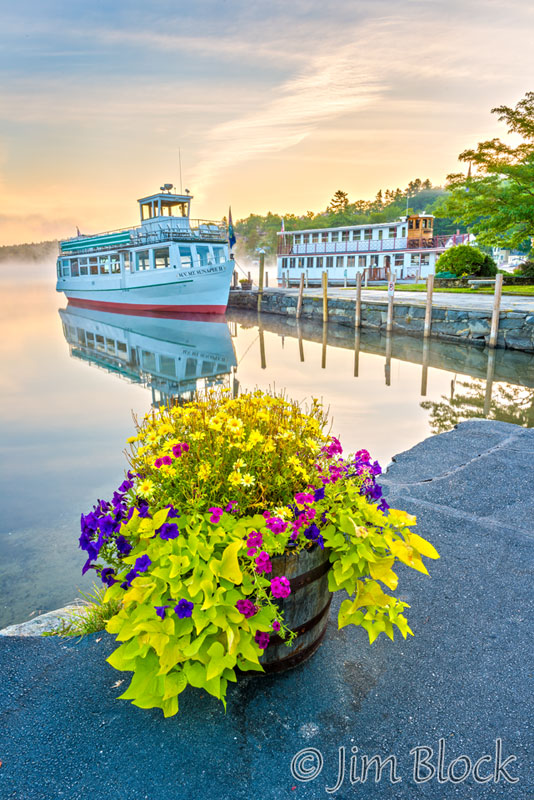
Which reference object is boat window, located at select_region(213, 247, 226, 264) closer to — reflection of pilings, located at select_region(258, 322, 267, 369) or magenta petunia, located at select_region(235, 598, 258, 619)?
reflection of pilings, located at select_region(258, 322, 267, 369)

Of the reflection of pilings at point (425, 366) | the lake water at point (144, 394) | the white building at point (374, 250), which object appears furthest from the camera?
the white building at point (374, 250)

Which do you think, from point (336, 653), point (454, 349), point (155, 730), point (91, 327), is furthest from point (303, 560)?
point (91, 327)

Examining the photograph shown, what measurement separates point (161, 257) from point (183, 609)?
35411 mm

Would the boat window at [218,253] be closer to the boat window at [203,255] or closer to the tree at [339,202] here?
the boat window at [203,255]

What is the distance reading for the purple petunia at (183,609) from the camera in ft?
7.09

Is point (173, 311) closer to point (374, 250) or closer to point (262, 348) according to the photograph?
point (262, 348)

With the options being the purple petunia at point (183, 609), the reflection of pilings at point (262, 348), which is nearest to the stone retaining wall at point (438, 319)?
the reflection of pilings at point (262, 348)

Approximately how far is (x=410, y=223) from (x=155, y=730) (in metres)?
Answer: 40.0

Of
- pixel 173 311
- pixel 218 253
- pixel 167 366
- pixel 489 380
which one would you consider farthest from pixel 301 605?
pixel 218 253

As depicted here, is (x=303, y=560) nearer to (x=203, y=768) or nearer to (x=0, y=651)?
(x=203, y=768)

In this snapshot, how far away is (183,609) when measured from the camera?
7.12ft

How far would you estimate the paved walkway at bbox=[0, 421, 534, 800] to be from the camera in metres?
2.20

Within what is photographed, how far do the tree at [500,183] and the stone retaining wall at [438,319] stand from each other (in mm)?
4893

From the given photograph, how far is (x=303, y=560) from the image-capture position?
2.53 metres
